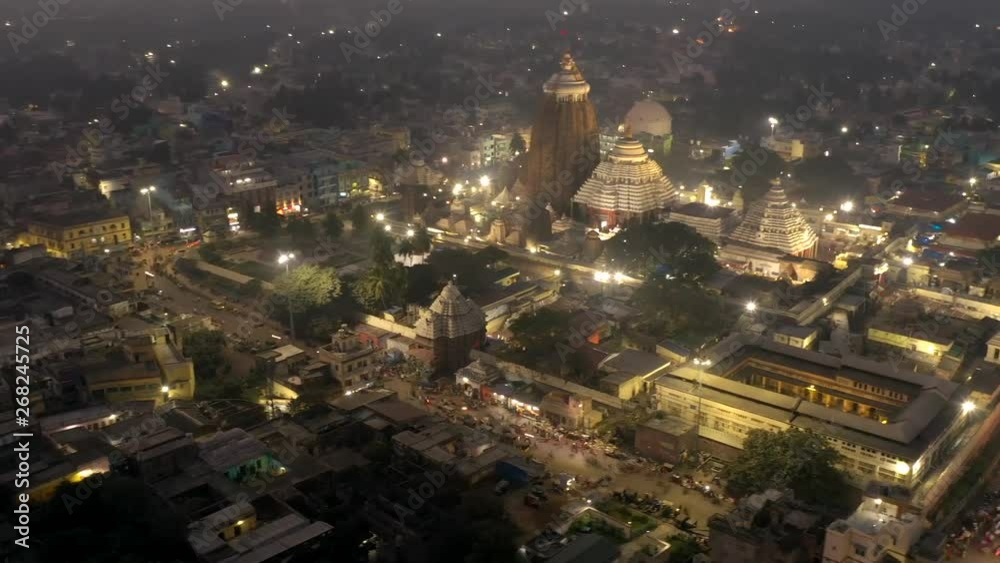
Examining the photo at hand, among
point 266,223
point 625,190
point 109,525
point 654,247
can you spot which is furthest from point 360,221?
point 109,525

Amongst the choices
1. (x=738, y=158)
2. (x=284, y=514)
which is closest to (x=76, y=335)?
(x=284, y=514)

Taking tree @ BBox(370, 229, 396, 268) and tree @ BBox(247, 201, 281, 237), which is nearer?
tree @ BBox(370, 229, 396, 268)

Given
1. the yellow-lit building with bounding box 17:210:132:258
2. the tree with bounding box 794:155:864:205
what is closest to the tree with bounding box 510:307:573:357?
the yellow-lit building with bounding box 17:210:132:258

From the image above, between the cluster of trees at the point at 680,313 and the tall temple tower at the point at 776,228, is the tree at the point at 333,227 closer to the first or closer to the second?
the cluster of trees at the point at 680,313

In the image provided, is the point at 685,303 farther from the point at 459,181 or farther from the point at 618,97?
the point at 618,97

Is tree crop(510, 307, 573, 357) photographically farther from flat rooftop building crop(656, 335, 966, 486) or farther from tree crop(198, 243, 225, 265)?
tree crop(198, 243, 225, 265)

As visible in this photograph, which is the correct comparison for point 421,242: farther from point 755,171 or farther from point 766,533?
point 766,533

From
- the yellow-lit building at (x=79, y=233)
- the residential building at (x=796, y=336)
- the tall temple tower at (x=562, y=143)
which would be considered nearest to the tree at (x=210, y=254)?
the yellow-lit building at (x=79, y=233)
